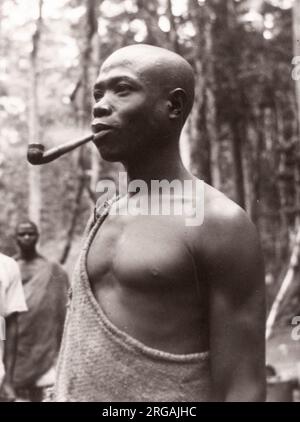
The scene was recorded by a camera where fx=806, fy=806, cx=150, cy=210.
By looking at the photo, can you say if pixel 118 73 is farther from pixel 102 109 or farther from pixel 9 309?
pixel 9 309

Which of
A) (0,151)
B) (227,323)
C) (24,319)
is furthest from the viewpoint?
(0,151)

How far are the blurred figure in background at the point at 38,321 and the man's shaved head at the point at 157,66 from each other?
5.98 m

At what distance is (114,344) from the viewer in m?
1.89

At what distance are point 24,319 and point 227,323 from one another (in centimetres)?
657

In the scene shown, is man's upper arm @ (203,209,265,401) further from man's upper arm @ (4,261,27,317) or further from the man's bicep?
man's upper arm @ (4,261,27,317)

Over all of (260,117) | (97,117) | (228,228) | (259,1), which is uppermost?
(259,1)

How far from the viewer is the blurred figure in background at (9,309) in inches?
200

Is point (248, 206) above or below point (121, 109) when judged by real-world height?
above

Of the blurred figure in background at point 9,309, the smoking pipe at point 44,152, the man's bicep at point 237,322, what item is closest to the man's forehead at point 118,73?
the smoking pipe at point 44,152

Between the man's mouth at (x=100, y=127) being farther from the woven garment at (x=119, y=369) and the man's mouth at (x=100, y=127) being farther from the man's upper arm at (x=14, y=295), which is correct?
the man's upper arm at (x=14, y=295)
